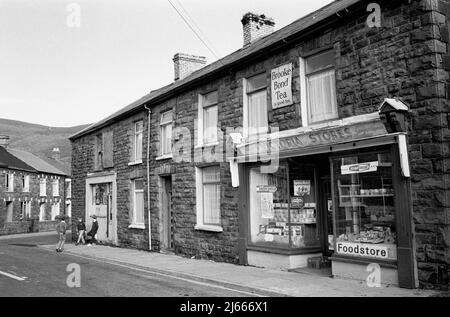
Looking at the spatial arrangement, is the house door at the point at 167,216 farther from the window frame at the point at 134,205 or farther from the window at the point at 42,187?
the window at the point at 42,187

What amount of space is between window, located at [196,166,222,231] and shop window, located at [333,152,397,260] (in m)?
4.67

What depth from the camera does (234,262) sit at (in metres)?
12.8

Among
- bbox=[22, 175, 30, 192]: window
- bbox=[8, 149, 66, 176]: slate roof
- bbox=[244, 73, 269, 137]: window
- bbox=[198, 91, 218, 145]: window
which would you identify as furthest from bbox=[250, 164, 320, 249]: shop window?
bbox=[8, 149, 66, 176]: slate roof

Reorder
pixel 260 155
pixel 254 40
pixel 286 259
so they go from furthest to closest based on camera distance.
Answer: pixel 254 40 → pixel 260 155 → pixel 286 259

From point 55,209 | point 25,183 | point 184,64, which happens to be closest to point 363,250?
point 184,64

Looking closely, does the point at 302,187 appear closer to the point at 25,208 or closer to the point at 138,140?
the point at 138,140

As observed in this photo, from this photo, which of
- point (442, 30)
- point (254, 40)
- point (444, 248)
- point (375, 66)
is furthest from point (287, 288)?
point (254, 40)

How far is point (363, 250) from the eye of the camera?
9359 millimetres

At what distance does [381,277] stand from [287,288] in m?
1.90

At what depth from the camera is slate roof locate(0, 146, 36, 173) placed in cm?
3759

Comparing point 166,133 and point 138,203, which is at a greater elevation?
point 166,133

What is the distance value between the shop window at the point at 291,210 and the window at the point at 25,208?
107ft

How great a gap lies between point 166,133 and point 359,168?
364 inches
